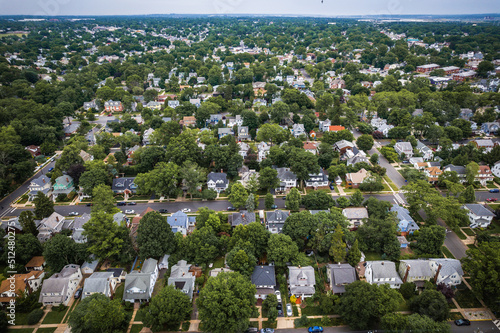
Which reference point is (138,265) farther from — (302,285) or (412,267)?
(412,267)

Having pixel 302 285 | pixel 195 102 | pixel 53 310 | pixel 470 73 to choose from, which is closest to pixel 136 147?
pixel 195 102

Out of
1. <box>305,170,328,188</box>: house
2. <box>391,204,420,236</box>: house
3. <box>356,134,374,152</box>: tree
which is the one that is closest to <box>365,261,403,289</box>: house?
<box>391,204,420,236</box>: house

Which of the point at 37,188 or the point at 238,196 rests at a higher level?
the point at 238,196

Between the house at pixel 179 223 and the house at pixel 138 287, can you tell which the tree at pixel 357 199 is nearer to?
the house at pixel 179 223

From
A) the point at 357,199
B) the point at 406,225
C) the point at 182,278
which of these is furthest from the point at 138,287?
the point at 406,225

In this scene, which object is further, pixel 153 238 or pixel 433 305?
pixel 153 238

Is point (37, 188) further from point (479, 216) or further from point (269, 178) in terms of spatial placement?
point (479, 216)

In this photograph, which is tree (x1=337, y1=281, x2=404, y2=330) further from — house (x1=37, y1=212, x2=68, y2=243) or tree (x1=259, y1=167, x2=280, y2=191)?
house (x1=37, y1=212, x2=68, y2=243)
